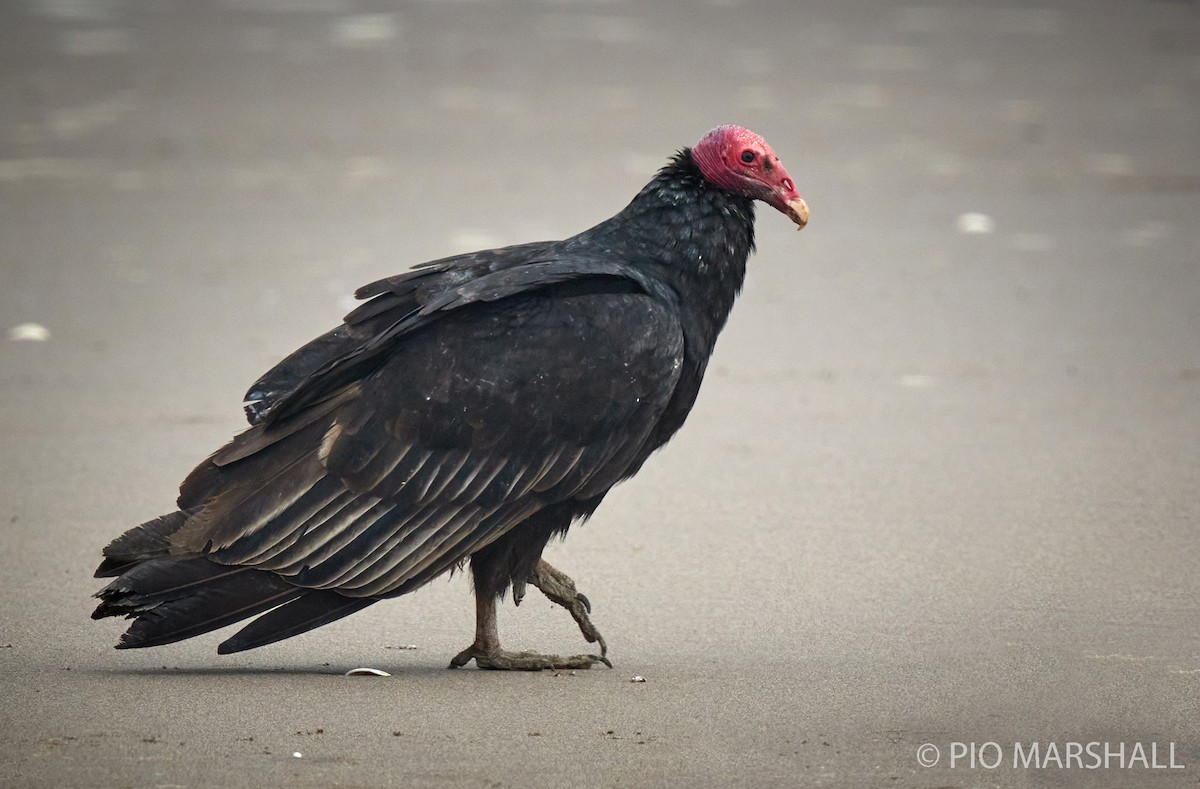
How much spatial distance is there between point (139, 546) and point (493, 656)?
0.86 metres

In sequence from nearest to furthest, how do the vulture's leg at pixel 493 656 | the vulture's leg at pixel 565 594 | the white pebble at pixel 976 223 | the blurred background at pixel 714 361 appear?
the blurred background at pixel 714 361
the vulture's leg at pixel 493 656
the vulture's leg at pixel 565 594
the white pebble at pixel 976 223

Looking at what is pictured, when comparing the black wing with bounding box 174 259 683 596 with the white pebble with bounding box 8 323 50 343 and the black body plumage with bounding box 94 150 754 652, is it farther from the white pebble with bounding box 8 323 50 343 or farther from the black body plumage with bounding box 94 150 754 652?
the white pebble with bounding box 8 323 50 343

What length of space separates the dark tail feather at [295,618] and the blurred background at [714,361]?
0.36 ft

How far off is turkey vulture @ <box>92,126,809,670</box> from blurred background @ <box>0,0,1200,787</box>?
0.21 meters

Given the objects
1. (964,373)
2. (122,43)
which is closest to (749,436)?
(964,373)

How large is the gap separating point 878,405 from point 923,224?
2298 millimetres

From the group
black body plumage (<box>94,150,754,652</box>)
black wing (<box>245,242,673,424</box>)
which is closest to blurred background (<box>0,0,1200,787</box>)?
black body plumage (<box>94,150,754,652</box>)

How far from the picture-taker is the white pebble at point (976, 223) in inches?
331

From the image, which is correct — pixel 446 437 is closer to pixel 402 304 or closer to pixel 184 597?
pixel 402 304

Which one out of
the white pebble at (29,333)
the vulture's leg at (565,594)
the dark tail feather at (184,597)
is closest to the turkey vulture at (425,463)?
the dark tail feather at (184,597)

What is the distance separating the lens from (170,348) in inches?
281

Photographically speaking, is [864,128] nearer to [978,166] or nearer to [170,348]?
[978,166]

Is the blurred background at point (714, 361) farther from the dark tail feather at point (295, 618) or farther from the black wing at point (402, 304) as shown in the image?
the black wing at point (402, 304)

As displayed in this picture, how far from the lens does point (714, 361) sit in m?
7.05
